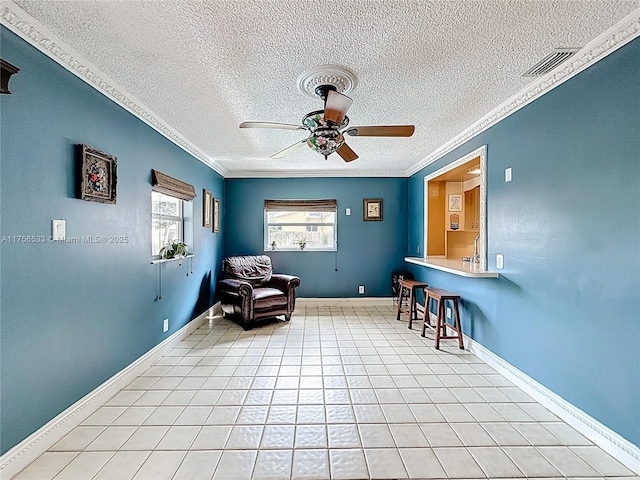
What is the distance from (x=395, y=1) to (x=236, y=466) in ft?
8.34

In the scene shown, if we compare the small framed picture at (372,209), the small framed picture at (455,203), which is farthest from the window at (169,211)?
the small framed picture at (455,203)

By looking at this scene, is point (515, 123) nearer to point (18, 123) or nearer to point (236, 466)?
point (236, 466)

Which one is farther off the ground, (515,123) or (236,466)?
(515,123)

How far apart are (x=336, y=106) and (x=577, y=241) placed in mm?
1815

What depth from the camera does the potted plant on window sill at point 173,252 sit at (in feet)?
10.8

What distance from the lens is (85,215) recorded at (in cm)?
213

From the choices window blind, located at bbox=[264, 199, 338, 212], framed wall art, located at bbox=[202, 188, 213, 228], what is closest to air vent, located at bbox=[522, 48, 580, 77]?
window blind, located at bbox=[264, 199, 338, 212]

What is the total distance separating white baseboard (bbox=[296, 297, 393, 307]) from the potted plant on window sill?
2565 millimetres

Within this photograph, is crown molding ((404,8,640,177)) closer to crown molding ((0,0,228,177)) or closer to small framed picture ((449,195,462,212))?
small framed picture ((449,195,462,212))

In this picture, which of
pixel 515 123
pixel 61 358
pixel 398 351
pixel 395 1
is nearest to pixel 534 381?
pixel 398 351

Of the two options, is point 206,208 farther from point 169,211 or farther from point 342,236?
point 342,236

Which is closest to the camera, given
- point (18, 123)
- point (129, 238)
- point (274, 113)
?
point (18, 123)

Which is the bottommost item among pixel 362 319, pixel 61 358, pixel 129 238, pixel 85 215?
pixel 362 319

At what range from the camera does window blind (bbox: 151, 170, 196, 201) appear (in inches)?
120
